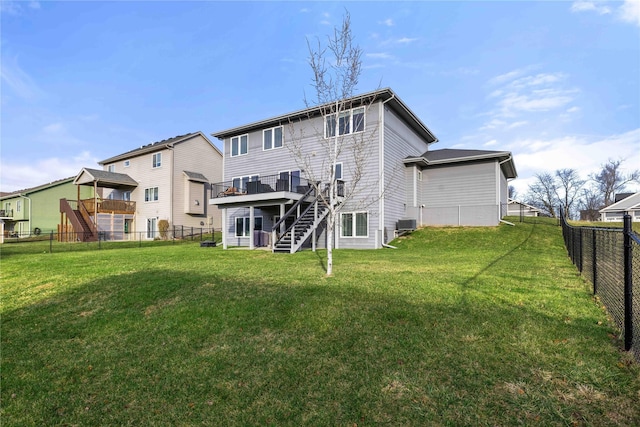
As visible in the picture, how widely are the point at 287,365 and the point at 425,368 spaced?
1603 millimetres

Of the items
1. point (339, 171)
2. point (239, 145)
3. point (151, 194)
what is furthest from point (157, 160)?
point (339, 171)

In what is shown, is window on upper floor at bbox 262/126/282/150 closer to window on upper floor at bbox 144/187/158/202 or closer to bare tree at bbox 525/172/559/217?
window on upper floor at bbox 144/187/158/202

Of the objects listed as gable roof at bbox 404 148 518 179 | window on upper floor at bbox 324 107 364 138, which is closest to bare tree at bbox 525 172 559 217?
gable roof at bbox 404 148 518 179

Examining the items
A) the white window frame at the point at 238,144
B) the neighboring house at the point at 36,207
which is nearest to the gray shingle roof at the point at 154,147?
the white window frame at the point at 238,144

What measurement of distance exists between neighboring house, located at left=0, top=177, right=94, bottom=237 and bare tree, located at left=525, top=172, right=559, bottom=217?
6701 cm

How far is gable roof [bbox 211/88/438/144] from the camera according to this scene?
16.1m

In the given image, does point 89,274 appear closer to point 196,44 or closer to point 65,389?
point 65,389

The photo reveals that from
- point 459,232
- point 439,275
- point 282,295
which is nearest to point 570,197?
point 459,232

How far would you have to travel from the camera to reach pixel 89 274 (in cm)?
927

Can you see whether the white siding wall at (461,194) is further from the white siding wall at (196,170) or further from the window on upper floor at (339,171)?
the white siding wall at (196,170)

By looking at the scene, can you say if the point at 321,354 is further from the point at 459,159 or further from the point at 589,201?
the point at 589,201

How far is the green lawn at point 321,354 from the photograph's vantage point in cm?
297

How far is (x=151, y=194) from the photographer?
29109mm

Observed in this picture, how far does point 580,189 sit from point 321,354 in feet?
205
